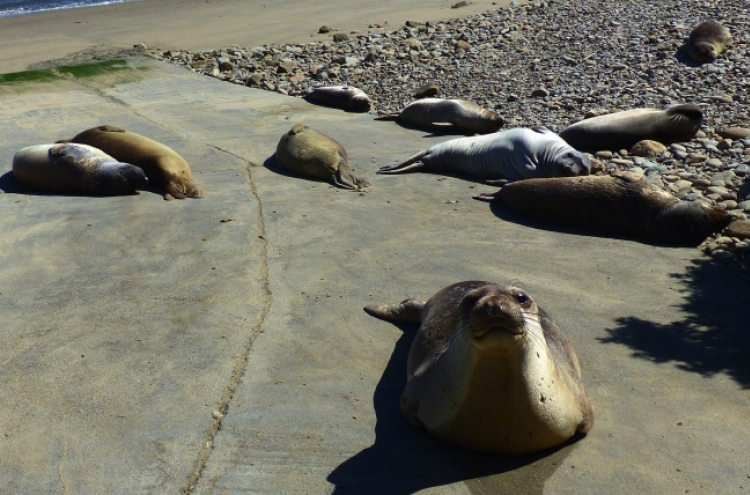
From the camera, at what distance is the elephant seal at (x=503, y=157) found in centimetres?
903

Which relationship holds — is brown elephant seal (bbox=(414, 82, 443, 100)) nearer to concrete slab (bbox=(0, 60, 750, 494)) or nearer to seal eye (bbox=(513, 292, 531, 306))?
concrete slab (bbox=(0, 60, 750, 494))

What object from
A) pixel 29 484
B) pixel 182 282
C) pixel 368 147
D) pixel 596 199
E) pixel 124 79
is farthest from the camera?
pixel 124 79

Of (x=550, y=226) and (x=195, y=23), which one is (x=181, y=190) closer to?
(x=550, y=226)

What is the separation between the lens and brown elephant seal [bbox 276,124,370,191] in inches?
344

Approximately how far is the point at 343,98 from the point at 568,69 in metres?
3.88

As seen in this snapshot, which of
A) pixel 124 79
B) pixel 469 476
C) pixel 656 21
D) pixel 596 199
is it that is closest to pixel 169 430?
pixel 469 476

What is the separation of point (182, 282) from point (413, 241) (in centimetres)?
205

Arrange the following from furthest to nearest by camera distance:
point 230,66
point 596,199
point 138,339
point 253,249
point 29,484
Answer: point 230,66
point 596,199
point 253,249
point 138,339
point 29,484

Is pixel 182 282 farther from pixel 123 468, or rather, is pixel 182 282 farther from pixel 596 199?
pixel 596 199

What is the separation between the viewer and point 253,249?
265 inches

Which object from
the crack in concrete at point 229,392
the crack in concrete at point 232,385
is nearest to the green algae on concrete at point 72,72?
the crack in concrete at point 232,385

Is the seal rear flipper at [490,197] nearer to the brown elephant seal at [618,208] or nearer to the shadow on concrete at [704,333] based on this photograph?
the brown elephant seal at [618,208]

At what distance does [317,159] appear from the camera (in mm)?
9008

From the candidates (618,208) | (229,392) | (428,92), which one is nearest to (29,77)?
(428,92)
